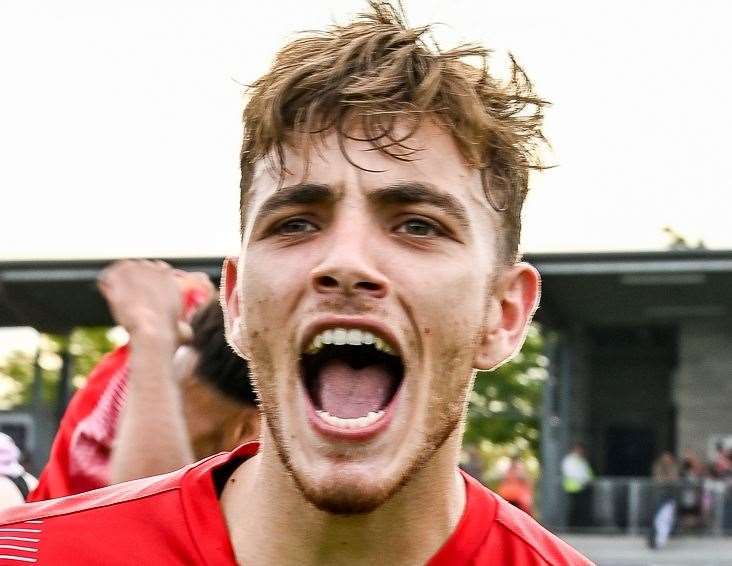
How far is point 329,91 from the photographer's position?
306cm

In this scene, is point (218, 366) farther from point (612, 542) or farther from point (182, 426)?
point (612, 542)

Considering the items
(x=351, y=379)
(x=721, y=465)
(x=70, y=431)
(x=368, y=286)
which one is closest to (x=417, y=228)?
(x=368, y=286)

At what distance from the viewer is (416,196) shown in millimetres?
2957

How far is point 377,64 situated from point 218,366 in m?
1.46

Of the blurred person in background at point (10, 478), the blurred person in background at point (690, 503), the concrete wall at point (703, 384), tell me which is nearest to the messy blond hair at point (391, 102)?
the blurred person in background at point (10, 478)

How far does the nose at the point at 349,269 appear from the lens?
281 centimetres

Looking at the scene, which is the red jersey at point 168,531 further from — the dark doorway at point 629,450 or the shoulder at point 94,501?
the dark doorway at point 629,450

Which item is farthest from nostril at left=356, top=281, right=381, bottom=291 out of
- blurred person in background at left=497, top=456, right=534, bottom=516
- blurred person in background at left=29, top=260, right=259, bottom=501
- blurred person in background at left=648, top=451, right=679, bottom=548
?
blurred person in background at left=648, top=451, right=679, bottom=548

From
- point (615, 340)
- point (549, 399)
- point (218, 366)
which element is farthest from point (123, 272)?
point (615, 340)

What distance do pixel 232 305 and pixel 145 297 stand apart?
905 millimetres

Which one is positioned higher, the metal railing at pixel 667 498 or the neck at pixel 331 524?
the neck at pixel 331 524

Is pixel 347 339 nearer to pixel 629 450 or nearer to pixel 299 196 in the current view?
pixel 299 196

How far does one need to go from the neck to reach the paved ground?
14.3 meters

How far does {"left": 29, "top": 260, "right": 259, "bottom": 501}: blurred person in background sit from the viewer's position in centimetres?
380
